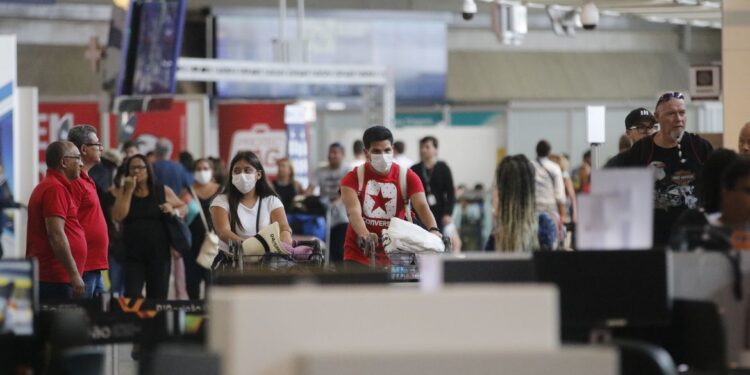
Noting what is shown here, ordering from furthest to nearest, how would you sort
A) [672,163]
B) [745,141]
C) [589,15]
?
[589,15] < [745,141] < [672,163]

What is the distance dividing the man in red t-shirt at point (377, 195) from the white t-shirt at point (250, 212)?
1.48 feet

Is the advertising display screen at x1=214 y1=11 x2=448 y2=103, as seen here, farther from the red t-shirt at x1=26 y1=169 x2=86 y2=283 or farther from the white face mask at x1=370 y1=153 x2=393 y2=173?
the red t-shirt at x1=26 y1=169 x2=86 y2=283

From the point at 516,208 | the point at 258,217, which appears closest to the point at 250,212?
the point at 258,217

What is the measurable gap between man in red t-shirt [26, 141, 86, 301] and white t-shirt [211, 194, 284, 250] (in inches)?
34.9

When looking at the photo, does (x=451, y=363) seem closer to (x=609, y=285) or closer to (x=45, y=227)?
(x=609, y=285)

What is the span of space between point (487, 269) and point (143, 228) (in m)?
7.01

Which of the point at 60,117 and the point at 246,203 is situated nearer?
the point at 246,203

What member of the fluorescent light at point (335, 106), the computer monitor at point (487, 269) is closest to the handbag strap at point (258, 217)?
the computer monitor at point (487, 269)

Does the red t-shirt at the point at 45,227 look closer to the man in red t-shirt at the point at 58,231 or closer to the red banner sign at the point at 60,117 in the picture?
the man in red t-shirt at the point at 58,231

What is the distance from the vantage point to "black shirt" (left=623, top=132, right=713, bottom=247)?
30.4 ft

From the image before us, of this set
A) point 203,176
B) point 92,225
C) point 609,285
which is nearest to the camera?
point 609,285

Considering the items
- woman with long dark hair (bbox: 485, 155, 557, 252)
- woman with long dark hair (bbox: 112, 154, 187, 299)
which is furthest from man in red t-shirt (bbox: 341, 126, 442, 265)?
woman with long dark hair (bbox: 112, 154, 187, 299)

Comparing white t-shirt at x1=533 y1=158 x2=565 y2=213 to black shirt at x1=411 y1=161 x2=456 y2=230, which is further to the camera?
black shirt at x1=411 y1=161 x2=456 y2=230

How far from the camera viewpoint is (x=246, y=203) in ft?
33.0
